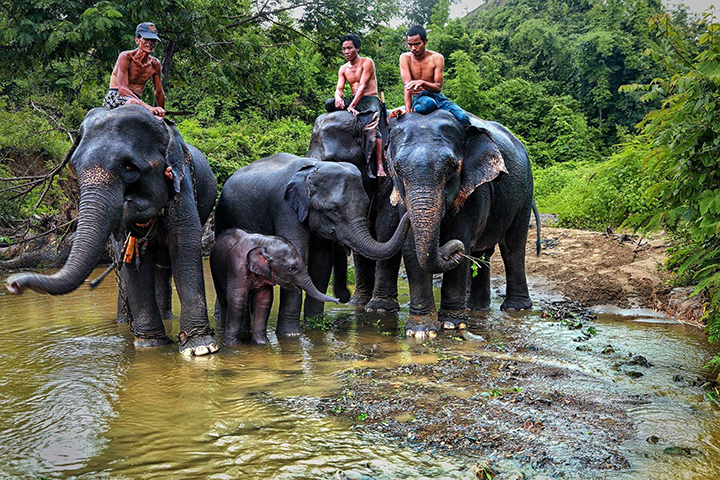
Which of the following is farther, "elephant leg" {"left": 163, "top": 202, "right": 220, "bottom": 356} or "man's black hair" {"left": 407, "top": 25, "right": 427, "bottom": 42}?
"man's black hair" {"left": 407, "top": 25, "right": 427, "bottom": 42}

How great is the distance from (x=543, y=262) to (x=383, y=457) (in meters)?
9.27

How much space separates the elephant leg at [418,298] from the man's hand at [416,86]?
1.79 meters

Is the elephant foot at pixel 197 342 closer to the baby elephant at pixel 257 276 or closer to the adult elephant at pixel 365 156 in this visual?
the baby elephant at pixel 257 276

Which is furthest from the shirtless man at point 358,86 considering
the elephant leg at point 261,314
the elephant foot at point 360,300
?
the elephant leg at point 261,314

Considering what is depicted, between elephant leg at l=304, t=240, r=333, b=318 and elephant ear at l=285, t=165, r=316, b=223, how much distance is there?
0.62 m

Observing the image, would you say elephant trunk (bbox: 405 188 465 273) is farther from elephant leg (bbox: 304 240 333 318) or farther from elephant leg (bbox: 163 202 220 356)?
elephant leg (bbox: 163 202 220 356)

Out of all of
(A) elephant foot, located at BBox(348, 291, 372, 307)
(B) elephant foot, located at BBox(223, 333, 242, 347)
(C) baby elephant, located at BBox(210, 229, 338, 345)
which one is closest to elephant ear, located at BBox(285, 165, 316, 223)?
(C) baby elephant, located at BBox(210, 229, 338, 345)

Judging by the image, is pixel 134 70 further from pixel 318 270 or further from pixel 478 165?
pixel 478 165

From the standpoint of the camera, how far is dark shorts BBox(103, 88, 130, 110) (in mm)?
7023

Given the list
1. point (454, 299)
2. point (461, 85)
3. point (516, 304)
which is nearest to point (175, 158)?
point (454, 299)

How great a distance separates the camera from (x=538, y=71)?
3575 centimetres

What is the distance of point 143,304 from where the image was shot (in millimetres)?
7082

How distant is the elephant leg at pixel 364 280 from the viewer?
10.1 meters

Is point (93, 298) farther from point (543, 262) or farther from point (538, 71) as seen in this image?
point (538, 71)
